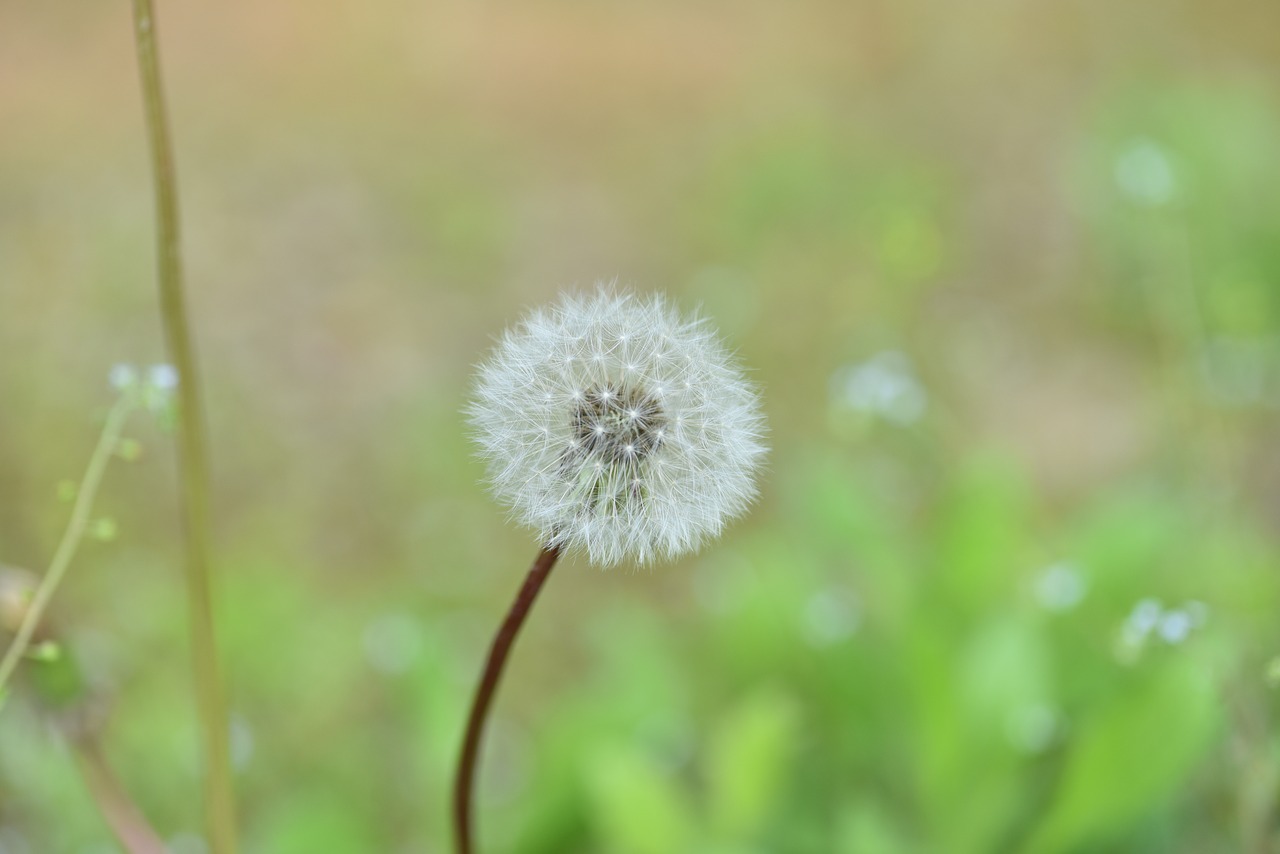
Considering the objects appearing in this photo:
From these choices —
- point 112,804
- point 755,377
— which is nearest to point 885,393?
point 755,377

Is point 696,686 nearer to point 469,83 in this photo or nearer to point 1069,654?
point 1069,654

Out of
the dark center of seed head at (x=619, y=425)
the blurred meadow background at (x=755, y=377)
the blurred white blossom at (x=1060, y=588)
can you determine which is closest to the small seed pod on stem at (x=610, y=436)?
the dark center of seed head at (x=619, y=425)

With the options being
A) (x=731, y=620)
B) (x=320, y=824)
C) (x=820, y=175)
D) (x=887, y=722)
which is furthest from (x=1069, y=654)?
(x=820, y=175)

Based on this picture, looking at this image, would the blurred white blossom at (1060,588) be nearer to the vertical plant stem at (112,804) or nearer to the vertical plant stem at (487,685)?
the vertical plant stem at (487,685)

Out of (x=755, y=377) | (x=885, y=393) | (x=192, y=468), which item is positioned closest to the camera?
(x=192, y=468)

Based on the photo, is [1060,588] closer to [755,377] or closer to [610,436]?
[610,436]

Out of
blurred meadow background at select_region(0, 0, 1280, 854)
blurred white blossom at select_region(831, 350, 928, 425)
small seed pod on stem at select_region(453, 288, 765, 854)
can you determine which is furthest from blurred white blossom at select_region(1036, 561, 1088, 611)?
small seed pod on stem at select_region(453, 288, 765, 854)

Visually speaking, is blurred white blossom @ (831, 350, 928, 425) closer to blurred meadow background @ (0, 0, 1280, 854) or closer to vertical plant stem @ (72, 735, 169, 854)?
blurred meadow background @ (0, 0, 1280, 854)
